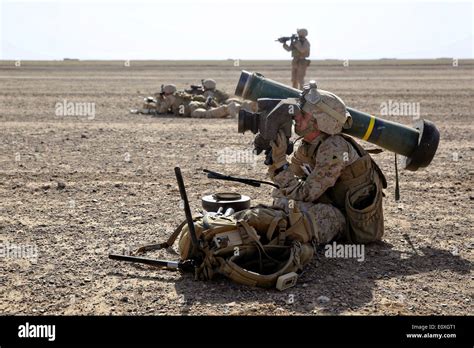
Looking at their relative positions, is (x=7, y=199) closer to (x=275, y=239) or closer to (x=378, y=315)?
(x=275, y=239)

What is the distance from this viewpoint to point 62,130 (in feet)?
41.3

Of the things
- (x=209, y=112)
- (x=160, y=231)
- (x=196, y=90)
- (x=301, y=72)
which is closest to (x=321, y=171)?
(x=160, y=231)

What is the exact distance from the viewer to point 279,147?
504 cm

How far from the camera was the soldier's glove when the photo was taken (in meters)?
5.02

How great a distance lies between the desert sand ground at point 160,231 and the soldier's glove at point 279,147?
3.11 ft

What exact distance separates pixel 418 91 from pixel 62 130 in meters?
16.3

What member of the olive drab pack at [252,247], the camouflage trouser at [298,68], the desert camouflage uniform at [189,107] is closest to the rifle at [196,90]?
the desert camouflage uniform at [189,107]

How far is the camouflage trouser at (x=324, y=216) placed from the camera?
5.25m

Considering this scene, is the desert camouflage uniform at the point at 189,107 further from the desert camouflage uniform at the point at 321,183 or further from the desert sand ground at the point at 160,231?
the desert camouflage uniform at the point at 321,183

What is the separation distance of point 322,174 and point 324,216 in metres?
0.40
